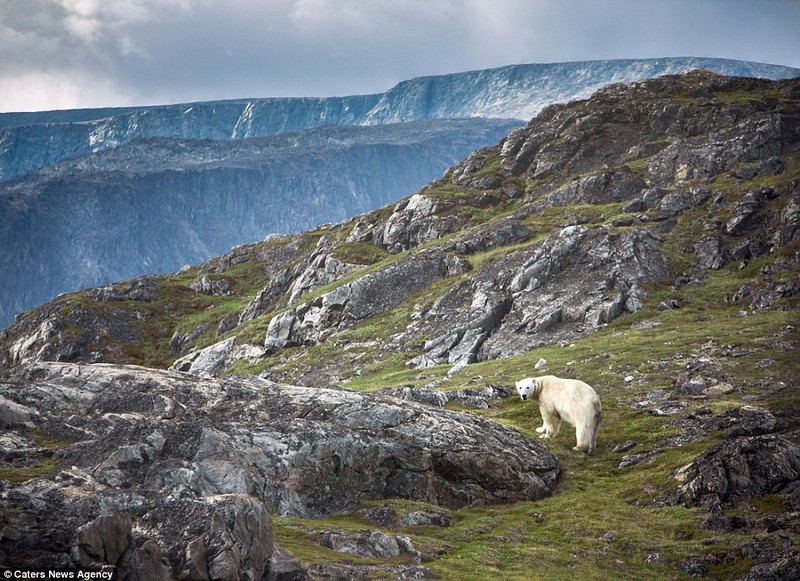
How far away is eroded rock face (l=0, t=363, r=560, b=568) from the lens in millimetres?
16719

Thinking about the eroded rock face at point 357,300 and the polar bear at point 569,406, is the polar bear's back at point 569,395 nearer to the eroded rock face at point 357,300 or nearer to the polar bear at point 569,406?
the polar bear at point 569,406

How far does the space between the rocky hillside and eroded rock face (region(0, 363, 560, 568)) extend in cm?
8

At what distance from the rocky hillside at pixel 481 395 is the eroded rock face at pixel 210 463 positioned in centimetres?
8

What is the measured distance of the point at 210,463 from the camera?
79.3 ft

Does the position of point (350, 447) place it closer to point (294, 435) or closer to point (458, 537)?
point (294, 435)

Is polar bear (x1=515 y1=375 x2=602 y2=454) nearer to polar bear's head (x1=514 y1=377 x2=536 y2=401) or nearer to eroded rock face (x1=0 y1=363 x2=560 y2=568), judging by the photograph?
polar bear's head (x1=514 y1=377 x2=536 y2=401)

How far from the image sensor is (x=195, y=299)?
457ft

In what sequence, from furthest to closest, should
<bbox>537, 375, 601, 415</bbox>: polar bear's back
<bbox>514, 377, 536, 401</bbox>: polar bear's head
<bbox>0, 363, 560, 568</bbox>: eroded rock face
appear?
<bbox>514, 377, 536, 401</bbox>: polar bear's head → <bbox>537, 375, 601, 415</bbox>: polar bear's back → <bbox>0, 363, 560, 568</bbox>: eroded rock face

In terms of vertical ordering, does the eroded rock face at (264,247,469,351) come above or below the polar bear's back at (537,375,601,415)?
above

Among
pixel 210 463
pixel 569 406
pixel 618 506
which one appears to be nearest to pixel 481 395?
pixel 569 406

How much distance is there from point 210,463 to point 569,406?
56.4 ft

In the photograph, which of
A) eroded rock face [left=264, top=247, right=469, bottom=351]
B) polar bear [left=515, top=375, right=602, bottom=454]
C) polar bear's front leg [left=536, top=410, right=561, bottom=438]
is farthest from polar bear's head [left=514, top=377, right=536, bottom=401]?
eroded rock face [left=264, top=247, right=469, bottom=351]

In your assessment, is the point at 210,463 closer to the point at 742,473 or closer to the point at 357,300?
the point at 742,473

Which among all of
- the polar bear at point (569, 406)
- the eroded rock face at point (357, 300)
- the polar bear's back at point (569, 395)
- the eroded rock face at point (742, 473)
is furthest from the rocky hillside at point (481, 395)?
the polar bear's back at point (569, 395)
